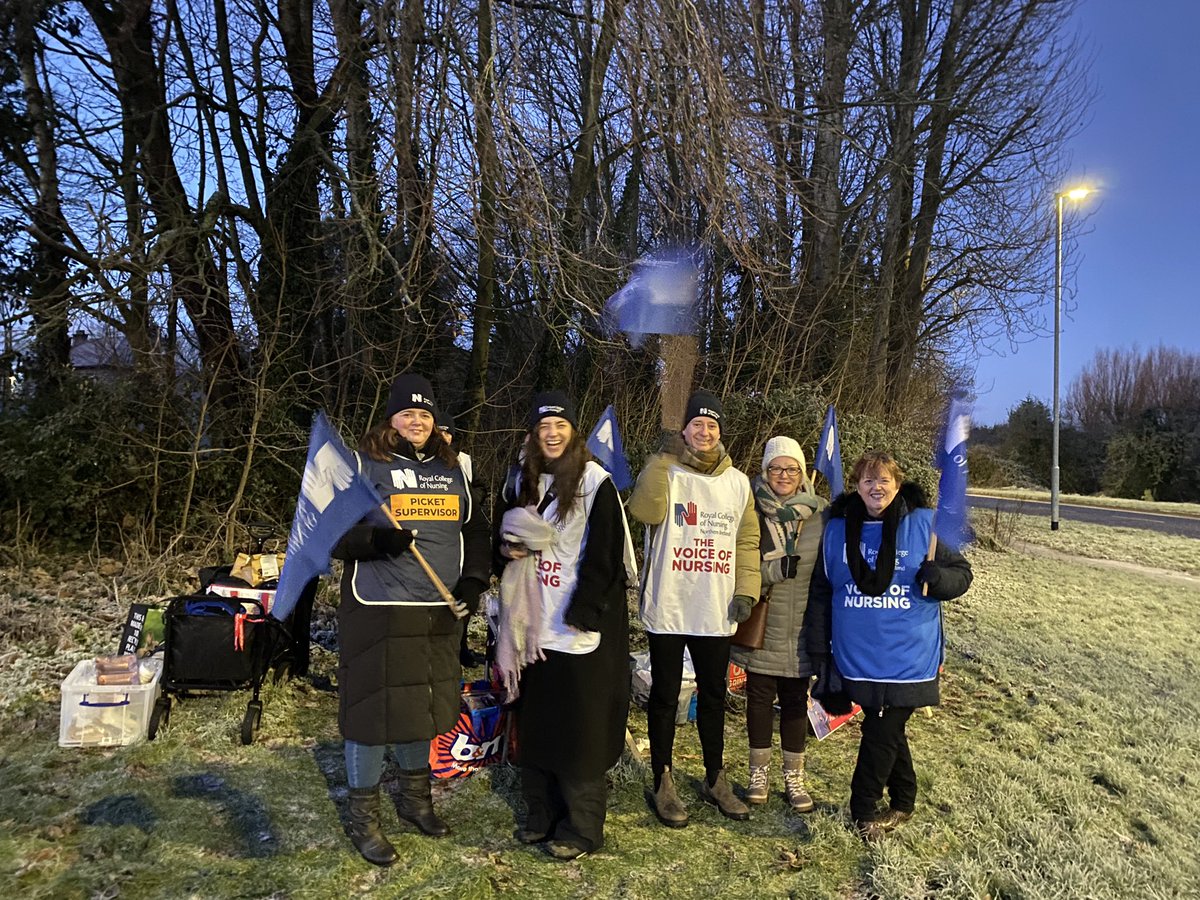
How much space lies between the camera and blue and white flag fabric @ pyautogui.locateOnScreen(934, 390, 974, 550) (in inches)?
130

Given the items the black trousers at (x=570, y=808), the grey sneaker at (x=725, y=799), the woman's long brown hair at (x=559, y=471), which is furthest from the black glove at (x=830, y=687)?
the woman's long brown hair at (x=559, y=471)

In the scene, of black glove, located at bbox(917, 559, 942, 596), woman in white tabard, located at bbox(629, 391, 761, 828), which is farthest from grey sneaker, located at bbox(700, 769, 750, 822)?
black glove, located at bbox(917, 559, 942, 596)

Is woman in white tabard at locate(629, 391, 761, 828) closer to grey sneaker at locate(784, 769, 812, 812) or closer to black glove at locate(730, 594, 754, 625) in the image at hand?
black glove at locate(730, 594, 754, 625)

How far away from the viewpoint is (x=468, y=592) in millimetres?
3256

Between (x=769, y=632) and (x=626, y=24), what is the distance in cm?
377

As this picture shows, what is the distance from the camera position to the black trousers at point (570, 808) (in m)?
3.24

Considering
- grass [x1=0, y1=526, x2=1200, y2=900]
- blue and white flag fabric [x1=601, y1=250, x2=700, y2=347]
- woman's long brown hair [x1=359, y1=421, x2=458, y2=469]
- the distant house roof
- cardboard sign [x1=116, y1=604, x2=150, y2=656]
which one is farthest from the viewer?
blue and white flag fabric [x1=601, y1=250, x2=700, y2=347]

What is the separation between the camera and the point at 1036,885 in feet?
9.91

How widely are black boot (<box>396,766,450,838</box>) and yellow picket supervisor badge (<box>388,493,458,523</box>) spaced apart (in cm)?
114

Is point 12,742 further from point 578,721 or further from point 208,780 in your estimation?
point 578,721

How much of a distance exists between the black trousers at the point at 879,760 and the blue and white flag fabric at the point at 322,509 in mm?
2344

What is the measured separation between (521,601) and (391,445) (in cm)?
89

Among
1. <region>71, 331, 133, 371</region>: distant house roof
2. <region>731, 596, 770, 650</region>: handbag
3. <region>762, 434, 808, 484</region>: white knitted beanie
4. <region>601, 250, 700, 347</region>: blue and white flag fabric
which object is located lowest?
<region>731, 596, 770, 650</region>: handbag

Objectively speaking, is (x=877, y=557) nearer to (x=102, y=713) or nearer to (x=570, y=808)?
(x=570, y=808)
